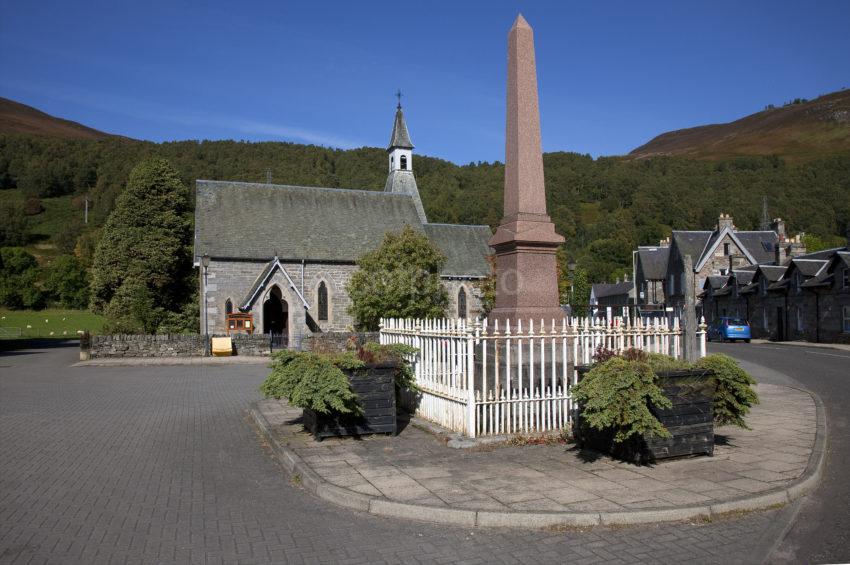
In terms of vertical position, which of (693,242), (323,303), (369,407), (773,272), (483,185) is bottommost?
(369,407)

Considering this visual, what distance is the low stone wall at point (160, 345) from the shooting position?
2788cm

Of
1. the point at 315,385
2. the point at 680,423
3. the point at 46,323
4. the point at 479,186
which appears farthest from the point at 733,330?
the point at 46,323

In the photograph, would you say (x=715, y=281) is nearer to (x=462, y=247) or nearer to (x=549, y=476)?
(x=462, y=247)

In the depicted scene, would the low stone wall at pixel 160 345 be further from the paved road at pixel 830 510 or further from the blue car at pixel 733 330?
the blue car at pixel 733 330

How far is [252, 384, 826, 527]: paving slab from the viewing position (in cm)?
554

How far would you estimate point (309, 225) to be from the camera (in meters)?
39.3

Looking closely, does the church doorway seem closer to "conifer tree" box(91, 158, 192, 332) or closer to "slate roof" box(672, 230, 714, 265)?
"conifer tree" box(91, 158, 192, 332)

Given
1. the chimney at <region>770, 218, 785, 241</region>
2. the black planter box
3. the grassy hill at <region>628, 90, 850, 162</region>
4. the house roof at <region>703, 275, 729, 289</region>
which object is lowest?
the black planter box

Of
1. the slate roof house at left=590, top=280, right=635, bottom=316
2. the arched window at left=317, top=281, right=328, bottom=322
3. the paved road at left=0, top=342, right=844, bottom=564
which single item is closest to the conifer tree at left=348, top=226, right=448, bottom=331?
the arched window at left=317, top=281, right=328, bottom=322

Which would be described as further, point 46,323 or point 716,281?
point 46,323

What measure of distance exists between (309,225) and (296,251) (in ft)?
9.37

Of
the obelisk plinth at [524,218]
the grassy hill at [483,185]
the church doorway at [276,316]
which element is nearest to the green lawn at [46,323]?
the grassy hill at [483,185]

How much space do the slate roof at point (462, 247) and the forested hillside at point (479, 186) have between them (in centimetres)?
2230

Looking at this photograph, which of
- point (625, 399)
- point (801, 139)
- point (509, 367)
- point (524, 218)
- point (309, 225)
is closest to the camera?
point (625, 399)
